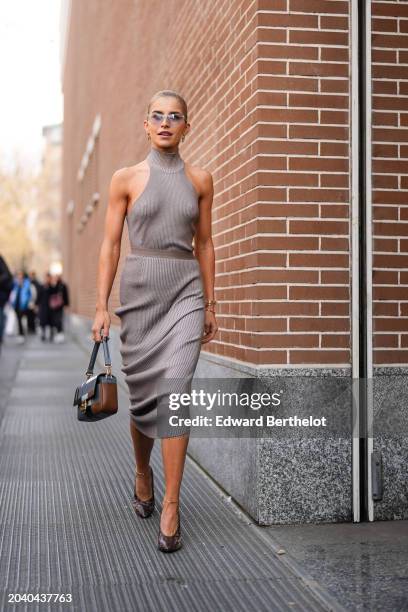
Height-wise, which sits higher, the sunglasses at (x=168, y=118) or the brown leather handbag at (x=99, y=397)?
the sunglasses at (x=168, y=118)

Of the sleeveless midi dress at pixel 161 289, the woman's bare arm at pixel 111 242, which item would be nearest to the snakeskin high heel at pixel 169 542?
the sleeveless midi dress at pixel 161 289

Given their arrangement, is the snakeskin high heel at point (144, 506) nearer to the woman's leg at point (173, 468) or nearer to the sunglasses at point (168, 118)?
the woman's leg at point (173, 468)

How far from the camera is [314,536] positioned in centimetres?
468

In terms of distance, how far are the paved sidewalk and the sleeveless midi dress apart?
2.02 ft

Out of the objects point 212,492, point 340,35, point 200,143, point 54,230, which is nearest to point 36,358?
point 200,143

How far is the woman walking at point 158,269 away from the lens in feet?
15.0

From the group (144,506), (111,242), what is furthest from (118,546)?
(111,242)

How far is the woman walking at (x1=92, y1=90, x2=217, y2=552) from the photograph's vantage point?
4578mm

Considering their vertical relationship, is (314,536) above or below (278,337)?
below

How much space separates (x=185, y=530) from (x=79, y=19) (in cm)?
2467

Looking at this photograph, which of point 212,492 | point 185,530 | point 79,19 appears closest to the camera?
point 185,530

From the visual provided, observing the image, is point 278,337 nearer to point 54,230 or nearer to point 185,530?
point 185,530

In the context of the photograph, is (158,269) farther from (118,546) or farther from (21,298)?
(21,298)

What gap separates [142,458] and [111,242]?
1.17 m
